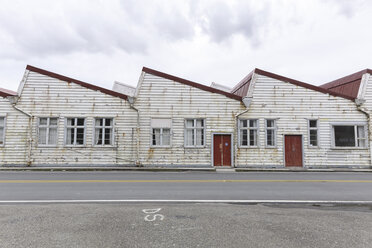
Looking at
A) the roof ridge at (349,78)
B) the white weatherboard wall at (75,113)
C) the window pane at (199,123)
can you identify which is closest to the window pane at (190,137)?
the window pane at (199,123)

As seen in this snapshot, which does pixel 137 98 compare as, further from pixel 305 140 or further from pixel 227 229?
pixel 227 229

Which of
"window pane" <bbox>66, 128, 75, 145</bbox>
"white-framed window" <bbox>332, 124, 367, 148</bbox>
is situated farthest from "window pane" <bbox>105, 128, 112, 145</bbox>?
"white-framed window" <bbox>332, 124, 367, 148</bbox>

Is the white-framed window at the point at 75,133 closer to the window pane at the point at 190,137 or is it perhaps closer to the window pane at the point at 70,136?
the window pane at the point at 70,136

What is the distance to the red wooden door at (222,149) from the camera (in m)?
15.9

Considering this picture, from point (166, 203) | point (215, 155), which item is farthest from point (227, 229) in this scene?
point (215, 155)

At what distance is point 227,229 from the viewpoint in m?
4.21

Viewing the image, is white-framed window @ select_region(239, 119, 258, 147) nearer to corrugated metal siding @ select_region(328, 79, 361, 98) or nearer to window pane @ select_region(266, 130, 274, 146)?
window pane @ select_region(266, 130, 274, 146)

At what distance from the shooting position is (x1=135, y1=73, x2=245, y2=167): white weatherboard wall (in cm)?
1574

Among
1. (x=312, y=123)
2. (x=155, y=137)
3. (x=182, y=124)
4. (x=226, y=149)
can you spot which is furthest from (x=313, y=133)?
(x=155, y=137)

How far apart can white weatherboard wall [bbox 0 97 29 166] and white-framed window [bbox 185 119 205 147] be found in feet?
33.9

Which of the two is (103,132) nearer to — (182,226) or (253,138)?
(253,138)

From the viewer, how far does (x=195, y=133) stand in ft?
52.6

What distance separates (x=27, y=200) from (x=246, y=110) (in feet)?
42.5

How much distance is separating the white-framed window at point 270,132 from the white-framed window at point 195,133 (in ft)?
14.0
